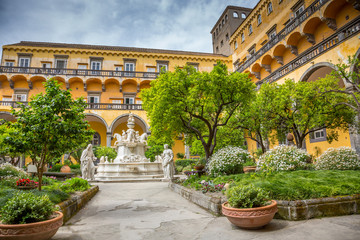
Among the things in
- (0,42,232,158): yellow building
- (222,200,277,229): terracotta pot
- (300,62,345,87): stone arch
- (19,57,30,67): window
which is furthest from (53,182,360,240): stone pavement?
(19,57,30,67): window

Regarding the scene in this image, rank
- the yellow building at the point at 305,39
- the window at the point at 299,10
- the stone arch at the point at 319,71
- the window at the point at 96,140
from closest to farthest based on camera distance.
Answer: the yellow building at the point at 305,39 < the stone arch at the point at 319,71 < the window at the point at 299,10 < the window at the point at 96,140

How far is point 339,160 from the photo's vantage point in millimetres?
9438

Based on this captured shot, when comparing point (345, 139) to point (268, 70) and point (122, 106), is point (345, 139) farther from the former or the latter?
point (122, 106)

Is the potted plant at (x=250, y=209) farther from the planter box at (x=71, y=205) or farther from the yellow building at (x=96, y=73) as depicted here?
the yellow building at (x=96, y=73)

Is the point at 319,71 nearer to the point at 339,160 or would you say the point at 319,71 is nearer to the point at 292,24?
the point at 292,24

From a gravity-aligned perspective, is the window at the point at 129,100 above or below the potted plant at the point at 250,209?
above

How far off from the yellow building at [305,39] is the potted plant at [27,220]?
14675mm

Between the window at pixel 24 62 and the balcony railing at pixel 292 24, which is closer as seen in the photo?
the balcony railing at pixel 292 24

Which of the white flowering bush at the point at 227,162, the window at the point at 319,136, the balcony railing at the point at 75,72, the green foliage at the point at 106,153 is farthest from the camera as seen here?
the balcony railing at the point at 75,72

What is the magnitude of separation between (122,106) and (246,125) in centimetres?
1951

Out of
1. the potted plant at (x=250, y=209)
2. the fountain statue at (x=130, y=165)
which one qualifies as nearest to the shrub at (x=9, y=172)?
the fountain statue at (x=130, y=165)

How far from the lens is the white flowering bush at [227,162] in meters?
9.52

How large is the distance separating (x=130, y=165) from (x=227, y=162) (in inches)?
342

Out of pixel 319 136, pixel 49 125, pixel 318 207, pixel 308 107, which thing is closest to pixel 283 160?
pixel 318 207
